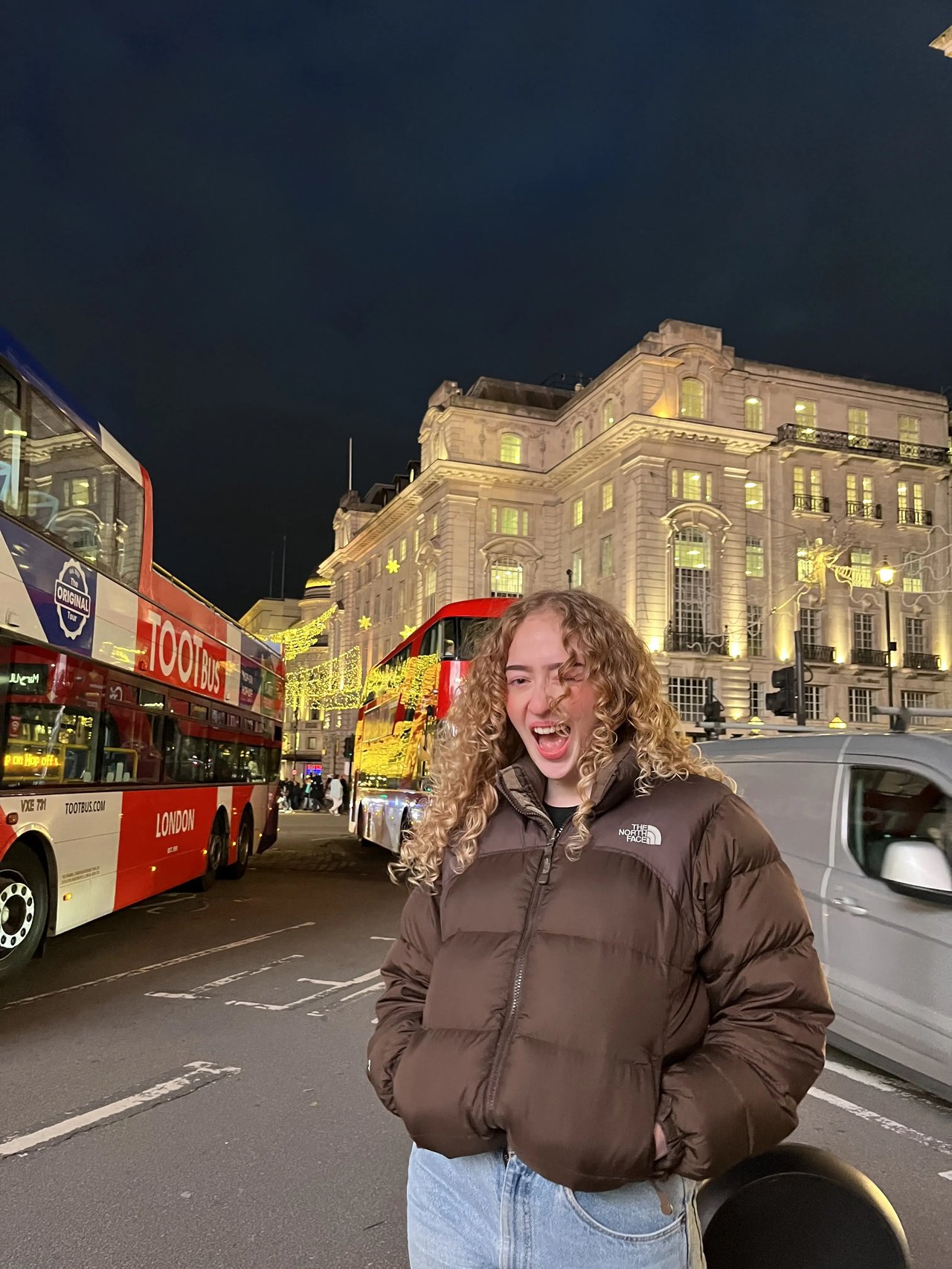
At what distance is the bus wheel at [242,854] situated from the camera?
52.4ft

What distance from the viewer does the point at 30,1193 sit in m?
4.04

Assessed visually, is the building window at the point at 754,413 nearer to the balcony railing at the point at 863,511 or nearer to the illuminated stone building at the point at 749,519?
the illuminated stone building at the point at 749,519

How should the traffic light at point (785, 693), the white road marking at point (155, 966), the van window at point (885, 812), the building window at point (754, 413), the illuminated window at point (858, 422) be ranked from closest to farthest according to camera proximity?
the van window at point (885, 812) → the white road marking at point (155, 966) → the traffic light at point (785, 693) → the building window at point (754, 413) → the illuminated window at point (858, 422)

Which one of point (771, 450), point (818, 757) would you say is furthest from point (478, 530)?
point (818, 757)

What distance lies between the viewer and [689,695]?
46.4 m

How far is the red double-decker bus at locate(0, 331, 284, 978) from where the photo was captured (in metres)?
7.67

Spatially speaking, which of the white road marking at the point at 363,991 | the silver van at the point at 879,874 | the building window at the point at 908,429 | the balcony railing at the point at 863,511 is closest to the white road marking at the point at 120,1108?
the white road marking at the point at 363,991

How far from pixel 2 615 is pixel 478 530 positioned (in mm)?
49339

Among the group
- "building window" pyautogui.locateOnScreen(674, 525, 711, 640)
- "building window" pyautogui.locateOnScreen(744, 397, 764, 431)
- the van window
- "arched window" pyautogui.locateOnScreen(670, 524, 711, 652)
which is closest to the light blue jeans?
the van window

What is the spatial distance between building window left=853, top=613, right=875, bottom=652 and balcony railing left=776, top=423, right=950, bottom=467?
26.1 feet

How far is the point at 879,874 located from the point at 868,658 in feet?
152

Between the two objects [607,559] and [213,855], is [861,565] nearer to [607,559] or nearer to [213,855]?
[607,559]

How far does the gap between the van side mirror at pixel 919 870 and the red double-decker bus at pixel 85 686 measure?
5998 millimetres

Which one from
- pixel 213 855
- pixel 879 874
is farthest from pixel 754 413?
pixel 879 874
